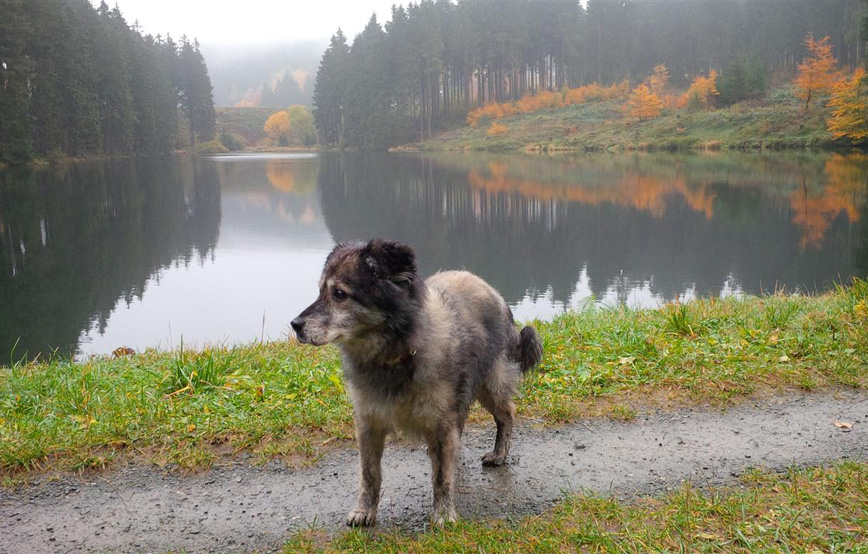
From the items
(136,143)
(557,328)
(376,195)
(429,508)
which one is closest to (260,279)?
(557,328)

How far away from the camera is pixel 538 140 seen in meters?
75.5

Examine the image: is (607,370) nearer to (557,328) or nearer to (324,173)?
(557,328)

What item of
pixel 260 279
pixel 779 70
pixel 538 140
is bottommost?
pixel 260 279

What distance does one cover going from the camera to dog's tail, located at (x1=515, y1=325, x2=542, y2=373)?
17.0 ft

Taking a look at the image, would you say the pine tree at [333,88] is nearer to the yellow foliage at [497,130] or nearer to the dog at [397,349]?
the yellow foliage at [497,130]

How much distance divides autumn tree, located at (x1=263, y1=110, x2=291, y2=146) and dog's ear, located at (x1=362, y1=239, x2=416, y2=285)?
13451cm

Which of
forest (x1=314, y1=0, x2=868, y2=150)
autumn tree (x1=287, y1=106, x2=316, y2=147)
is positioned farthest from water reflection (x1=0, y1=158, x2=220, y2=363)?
autumn tree (x1=287, y1=106, x2=316, y2=147)

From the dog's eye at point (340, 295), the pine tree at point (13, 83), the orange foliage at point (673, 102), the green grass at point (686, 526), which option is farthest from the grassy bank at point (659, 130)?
the dog's eye at point (340, 295)

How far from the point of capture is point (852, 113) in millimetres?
50344

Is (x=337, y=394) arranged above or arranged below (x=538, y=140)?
below

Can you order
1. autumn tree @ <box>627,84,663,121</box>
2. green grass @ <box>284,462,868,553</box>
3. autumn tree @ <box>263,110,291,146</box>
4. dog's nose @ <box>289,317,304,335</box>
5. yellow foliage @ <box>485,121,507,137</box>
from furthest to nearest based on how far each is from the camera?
autumn tree @ <box>263,110,291,146</box> → yellow foliage @ <box>485,121,507,137</box> → autumn tree @ <box>627,84,663,121</box> → dog's nose @ <box>289,317,304,335</box> → green grass @ <box>284,462,868,553</box>

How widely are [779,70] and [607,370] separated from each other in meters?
102

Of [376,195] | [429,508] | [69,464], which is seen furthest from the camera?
[376,195]

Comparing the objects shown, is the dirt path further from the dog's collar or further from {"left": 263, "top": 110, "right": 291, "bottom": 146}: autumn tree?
{"left": 263, "top": 110, "right": 291, "bottom": 146}: autumn tree
